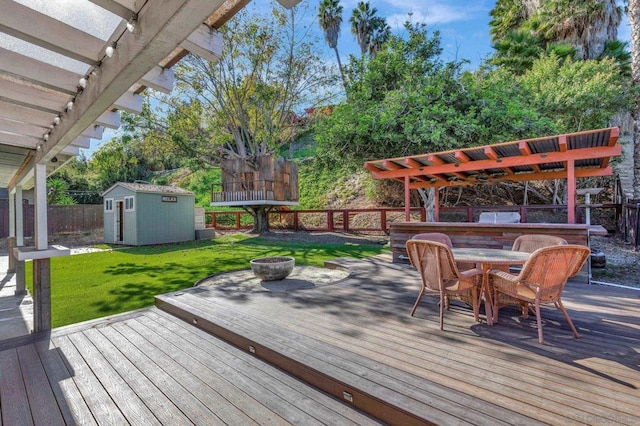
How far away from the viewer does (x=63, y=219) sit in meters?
14.5

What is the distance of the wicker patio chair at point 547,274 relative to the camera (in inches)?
99.3

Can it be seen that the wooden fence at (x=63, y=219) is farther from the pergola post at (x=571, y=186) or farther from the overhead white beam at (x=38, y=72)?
the pergola post at (x=571, y=186)

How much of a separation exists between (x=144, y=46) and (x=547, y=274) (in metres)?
3.13

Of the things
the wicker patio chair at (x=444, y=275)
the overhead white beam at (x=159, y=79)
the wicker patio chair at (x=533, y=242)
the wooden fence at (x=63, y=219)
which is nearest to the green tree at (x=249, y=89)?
the wooden fence at (x=63, y=219)

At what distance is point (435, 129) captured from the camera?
864cm

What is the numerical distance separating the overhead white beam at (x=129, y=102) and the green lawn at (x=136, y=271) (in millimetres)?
2722

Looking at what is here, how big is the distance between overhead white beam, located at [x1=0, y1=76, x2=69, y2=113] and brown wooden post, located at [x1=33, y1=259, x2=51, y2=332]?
1.61 metres

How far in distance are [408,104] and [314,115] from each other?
651 centimetres

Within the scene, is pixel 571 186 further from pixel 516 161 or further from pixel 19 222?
pixel 19 222

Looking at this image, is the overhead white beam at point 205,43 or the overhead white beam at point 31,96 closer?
the overhead white beam at point 205,43

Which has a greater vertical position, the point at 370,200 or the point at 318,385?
the point at 370,200

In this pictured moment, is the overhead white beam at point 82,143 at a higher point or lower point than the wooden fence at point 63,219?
higher

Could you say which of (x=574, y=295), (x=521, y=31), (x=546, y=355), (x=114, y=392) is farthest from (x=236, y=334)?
(x=521, y=31)

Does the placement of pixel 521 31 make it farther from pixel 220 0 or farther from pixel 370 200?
pixel 220 0
